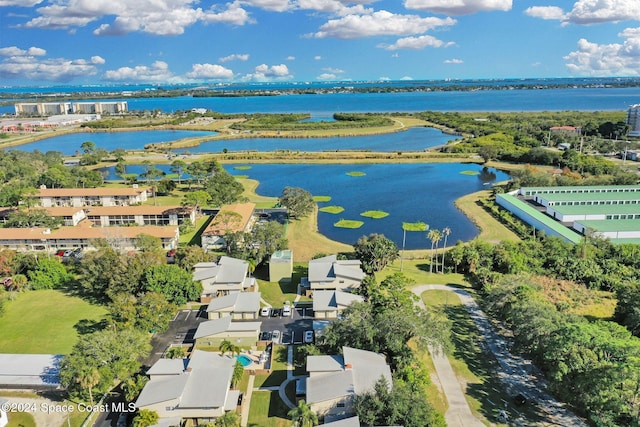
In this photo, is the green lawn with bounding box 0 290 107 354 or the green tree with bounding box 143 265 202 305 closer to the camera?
the green lawn with bounding box 0 290 107 354

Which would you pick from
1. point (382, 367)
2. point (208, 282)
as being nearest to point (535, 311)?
point (382, 367)

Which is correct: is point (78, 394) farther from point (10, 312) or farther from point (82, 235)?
point (82, 235)

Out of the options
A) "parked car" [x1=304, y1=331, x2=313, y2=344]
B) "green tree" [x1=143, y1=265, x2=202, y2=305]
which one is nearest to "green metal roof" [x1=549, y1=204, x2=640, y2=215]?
"parked car" [x1=304, y1=331, x2=313, y2=344]

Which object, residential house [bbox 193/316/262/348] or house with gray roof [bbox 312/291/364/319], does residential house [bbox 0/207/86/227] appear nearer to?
residential house [bbox 193/316/262/348]

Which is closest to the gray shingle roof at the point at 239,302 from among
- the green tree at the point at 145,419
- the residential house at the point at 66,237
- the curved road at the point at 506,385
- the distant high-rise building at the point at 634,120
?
the green tree at the point at 145,419

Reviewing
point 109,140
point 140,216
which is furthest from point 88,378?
point 109,140
